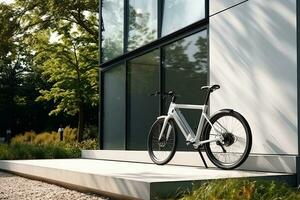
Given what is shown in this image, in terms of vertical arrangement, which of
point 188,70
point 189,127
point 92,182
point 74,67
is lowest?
point 92,182

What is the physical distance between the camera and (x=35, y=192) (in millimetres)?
6793

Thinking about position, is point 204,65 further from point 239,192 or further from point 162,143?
point 239,192

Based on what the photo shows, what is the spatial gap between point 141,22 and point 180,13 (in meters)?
1.71

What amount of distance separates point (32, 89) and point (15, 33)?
2432 cm

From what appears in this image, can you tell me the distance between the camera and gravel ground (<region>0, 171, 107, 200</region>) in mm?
6160

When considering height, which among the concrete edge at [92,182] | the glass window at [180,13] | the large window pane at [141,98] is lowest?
the concrete edge at [92,182]

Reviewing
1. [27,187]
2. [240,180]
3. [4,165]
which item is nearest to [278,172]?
[240,180]

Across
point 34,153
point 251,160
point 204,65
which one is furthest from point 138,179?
point 34,153

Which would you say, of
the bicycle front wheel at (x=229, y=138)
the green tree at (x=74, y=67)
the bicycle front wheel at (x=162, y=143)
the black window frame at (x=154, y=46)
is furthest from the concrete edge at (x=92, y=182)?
the green tree at (x=74, y=67)

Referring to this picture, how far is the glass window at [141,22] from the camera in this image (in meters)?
9.87

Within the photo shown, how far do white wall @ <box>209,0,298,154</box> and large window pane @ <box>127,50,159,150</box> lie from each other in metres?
2.33

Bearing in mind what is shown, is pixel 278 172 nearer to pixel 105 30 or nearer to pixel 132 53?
pixel 132 53

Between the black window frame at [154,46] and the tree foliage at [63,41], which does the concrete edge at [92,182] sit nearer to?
the black window frame at [154,46]

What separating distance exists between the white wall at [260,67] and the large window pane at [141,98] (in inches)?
91.9
